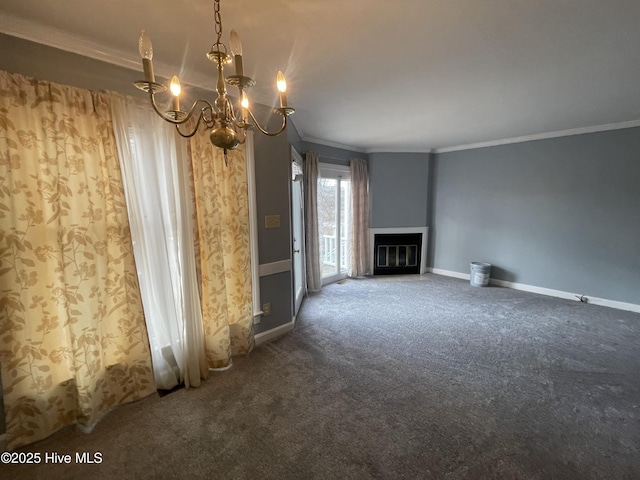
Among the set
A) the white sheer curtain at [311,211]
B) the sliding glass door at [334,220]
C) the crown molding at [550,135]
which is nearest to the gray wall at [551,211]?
the crown molding at [550,135]

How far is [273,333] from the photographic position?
299 centimetres

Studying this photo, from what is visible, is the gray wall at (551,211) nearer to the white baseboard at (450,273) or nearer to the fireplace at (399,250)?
the white baseboard at (450,273)

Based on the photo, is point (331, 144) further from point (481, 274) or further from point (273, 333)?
point (481, 274)

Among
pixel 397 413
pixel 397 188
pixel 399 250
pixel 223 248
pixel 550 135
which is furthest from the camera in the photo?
Result: pixel 399 250

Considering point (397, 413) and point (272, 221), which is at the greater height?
point (272, 221)

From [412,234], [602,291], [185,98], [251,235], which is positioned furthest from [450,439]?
[412,234]

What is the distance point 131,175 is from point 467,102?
3.01 meters

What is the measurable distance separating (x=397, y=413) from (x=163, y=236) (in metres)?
2.07

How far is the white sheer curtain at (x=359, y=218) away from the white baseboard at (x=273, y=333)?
2.34m

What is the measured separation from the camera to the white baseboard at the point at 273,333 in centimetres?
288

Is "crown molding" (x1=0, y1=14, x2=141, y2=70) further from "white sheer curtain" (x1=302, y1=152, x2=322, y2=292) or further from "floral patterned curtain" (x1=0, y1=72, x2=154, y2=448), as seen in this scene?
"white sheer curtain" (x1=302, y1=152, x2=322, y2=292)

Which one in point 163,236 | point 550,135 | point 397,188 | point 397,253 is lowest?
point 397,253

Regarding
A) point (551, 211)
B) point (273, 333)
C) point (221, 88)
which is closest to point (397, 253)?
point (551, 211)

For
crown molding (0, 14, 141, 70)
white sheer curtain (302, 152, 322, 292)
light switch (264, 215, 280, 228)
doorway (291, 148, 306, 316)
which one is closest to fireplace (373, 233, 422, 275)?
white sheer curtain (302, 152, 322, 292)
